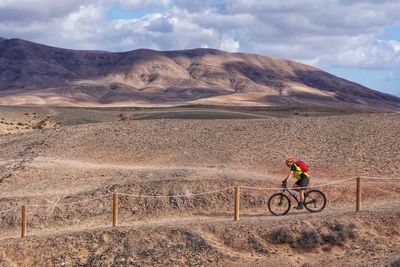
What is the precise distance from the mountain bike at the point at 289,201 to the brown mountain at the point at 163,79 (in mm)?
100668

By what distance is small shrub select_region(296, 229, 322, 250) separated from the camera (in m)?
14.2

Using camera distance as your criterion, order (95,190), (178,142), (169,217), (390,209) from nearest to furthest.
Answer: (390,209) → (169,217) → (95,190) → (178,142)

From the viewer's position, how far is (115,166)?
81.9ft

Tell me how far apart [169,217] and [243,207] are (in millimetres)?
2072

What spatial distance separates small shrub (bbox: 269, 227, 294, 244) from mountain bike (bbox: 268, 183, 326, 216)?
2.06 metres

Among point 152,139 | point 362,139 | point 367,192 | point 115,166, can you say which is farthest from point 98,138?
point 367,192

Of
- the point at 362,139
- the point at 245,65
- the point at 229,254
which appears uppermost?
the point at 245,65

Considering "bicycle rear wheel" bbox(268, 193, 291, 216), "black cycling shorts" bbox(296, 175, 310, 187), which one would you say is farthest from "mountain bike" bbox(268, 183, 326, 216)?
"black cycling shorts" bbox(296, 175, 310, 187)

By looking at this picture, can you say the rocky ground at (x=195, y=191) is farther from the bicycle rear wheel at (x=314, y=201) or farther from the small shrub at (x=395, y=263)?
the bicycle rear wheel at (x=314, y=201)

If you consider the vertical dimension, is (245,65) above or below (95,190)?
above

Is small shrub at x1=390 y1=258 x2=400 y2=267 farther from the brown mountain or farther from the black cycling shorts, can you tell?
the brown mountain

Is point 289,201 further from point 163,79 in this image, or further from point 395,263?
point 163,79

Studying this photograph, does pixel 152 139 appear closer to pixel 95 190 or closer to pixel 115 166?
pixel 115 166

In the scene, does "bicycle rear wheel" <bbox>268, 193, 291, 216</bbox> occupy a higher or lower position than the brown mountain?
lower
